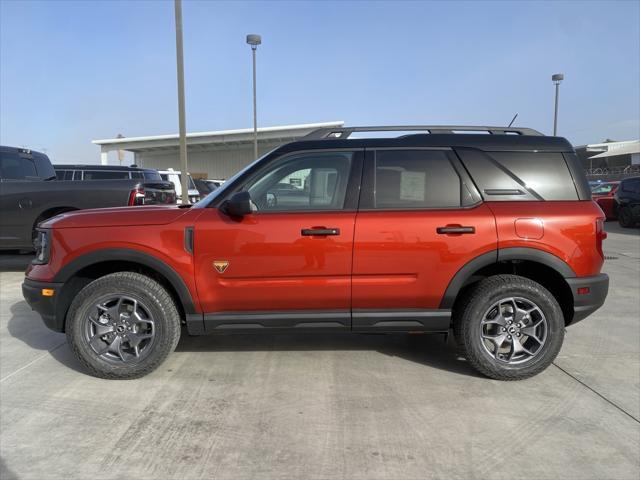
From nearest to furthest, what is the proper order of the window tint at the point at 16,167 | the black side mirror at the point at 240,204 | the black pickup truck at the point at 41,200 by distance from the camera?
the black side mirror at the point at 240,204 < the black pickup truck at the point at 41,200 < the window tint at the point at 16,167

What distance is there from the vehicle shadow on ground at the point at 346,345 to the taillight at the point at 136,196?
342cm

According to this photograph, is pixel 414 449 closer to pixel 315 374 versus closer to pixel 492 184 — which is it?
pixel 315 374

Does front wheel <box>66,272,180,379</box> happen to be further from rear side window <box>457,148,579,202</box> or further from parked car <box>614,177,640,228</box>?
parked car <box>614,177,640,228</box>

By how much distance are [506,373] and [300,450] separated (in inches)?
72.0

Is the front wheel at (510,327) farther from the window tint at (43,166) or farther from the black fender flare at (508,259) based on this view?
the window tint at (43,166)

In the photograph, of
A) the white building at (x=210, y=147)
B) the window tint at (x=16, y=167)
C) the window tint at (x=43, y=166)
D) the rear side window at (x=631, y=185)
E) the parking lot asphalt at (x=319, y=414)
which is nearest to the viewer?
the parking lot asphalt at (x=319, y=414)

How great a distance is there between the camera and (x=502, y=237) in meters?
3.57

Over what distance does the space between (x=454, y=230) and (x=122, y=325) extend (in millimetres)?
2680

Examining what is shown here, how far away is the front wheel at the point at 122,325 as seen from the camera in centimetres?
360

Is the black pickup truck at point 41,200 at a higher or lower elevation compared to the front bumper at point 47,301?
higher

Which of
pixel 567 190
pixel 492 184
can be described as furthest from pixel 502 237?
pixel 567 190

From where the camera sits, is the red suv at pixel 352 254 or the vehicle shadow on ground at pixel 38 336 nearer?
the red suv at pixel 352 254

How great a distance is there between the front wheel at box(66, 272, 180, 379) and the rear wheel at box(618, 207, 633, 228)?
15.8 metres

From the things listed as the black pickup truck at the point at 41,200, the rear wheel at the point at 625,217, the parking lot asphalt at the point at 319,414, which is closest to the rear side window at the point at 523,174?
the parking lot asphalt at the point at 319,414
